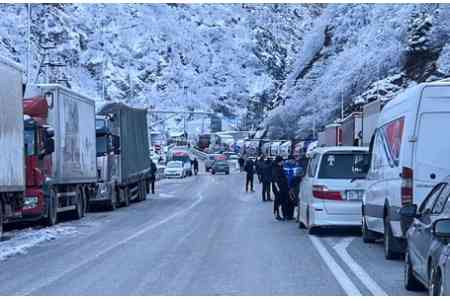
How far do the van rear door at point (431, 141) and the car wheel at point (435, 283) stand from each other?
12.8ft

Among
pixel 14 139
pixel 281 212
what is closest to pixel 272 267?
pixel 14 139

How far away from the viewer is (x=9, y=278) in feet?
43.0

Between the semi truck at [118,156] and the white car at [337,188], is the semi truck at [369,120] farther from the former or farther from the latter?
the white car at [337,188]

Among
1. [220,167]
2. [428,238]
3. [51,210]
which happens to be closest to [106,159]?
[51,210]

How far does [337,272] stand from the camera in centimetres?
1312

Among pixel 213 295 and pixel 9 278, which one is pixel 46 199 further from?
pixel 213 295

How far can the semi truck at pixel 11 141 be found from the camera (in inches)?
730

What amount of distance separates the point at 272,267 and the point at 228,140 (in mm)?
147914

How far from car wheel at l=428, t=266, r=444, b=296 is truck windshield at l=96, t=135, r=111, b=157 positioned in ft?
75.6

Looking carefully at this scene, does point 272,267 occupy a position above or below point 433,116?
below

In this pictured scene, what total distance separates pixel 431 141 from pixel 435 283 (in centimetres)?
452

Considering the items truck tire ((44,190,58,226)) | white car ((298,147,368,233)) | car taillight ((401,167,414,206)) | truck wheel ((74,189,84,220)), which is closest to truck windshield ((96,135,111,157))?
truck wheel ((74,189,84,220))

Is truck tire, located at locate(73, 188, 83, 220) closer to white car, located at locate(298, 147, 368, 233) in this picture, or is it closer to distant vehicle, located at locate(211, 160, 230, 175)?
Answer: white car, located at locate(298, 147, 368, 233)

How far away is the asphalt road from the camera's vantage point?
459 inches
